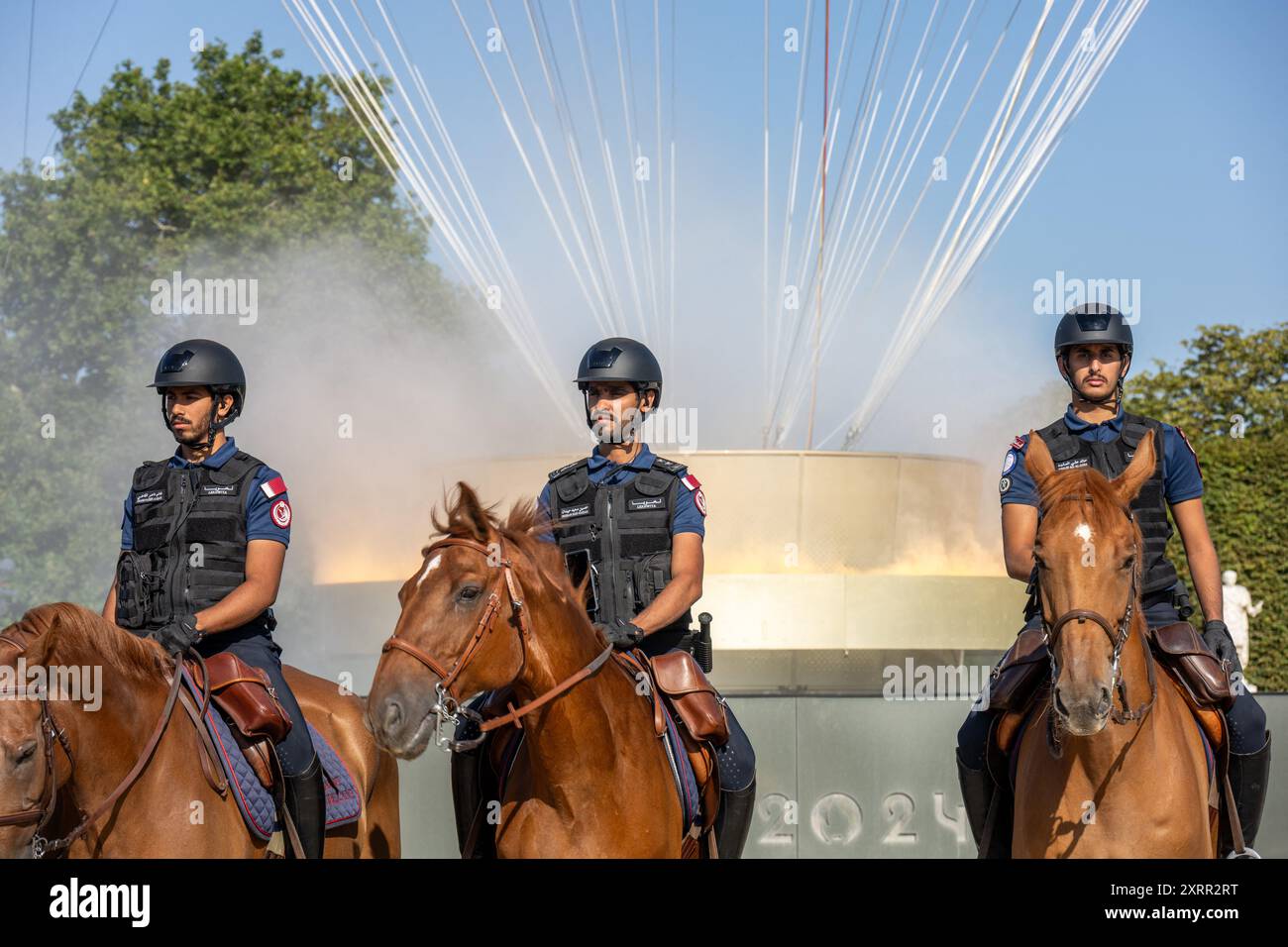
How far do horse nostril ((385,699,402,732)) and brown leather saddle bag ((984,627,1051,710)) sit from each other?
310 centimetres

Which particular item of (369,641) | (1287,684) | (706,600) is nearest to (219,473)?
(706,600)

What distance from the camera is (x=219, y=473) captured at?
25.1ft

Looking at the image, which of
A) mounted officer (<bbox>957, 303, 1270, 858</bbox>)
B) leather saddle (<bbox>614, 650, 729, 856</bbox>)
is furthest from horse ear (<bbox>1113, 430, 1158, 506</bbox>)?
leather saddle (<bbox>614, 650, 729, 856</bbox>)

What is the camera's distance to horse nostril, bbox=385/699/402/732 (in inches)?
219

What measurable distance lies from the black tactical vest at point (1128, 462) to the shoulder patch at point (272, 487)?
3.89 metres

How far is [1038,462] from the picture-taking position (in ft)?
22.0

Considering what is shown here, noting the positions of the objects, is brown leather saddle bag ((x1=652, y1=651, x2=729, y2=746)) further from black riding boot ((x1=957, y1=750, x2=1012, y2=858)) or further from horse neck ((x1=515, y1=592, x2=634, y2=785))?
black riding boot ((x1=957, y1=750, x2=1012, y2=858))

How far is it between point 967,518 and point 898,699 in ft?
22.6

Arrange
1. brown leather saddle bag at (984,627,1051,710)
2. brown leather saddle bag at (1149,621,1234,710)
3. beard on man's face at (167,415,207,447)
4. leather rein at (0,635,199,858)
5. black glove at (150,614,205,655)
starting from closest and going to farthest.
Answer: leather rein at (0,635,199,858) → black glove at (150,614,205,655) → brown leather saddle bag at (1149,621,1234,710) → brown leather saddle bag at (984,627,1051,710) → beard on man's face at (167,415,207,447)

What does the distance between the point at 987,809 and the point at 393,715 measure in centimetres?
350

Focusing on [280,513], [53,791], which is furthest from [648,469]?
[53,791]

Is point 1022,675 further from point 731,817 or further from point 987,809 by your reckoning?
point 731,817

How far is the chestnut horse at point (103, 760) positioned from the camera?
5754mm

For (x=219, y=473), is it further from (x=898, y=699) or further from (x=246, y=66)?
(x=246, y=66)
